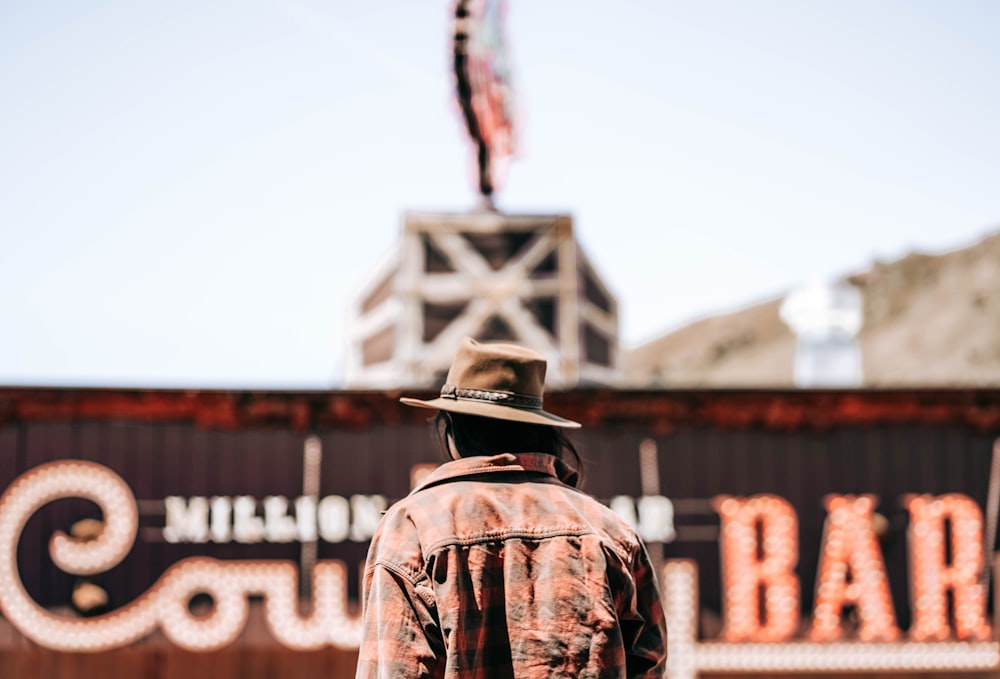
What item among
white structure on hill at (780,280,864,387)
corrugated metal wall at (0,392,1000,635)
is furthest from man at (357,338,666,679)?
white structure on hill at (780,280,864,387)

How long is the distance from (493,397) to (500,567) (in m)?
0.47

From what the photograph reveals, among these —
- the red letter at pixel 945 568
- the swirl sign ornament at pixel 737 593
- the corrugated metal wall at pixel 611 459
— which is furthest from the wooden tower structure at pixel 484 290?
the red letter at pixel 945 568

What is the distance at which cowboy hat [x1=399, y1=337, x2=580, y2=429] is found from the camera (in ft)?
9.22

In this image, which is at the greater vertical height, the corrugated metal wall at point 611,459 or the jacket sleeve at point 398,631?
the corrugated metal wall at point 611,459

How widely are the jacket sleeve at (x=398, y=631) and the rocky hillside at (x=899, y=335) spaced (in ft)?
239

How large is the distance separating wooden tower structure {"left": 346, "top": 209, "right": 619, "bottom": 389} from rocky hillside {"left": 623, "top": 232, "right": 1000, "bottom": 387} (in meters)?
63.6

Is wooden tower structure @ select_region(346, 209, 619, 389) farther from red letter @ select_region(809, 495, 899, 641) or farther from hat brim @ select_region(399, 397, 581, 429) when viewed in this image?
hat brim @ select_region(399, 397, 581, 429)

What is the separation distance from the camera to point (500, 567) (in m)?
2.73

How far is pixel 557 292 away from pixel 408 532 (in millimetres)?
9939

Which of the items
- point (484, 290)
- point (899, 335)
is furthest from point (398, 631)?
point (899, 335)

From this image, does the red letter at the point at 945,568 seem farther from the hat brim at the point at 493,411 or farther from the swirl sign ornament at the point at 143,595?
the hat brim at the point at 493,411

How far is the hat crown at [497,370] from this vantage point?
2.87 meters

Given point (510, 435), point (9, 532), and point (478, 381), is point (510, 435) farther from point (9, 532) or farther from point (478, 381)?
point (9, 532)

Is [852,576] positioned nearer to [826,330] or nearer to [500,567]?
[826,330]
